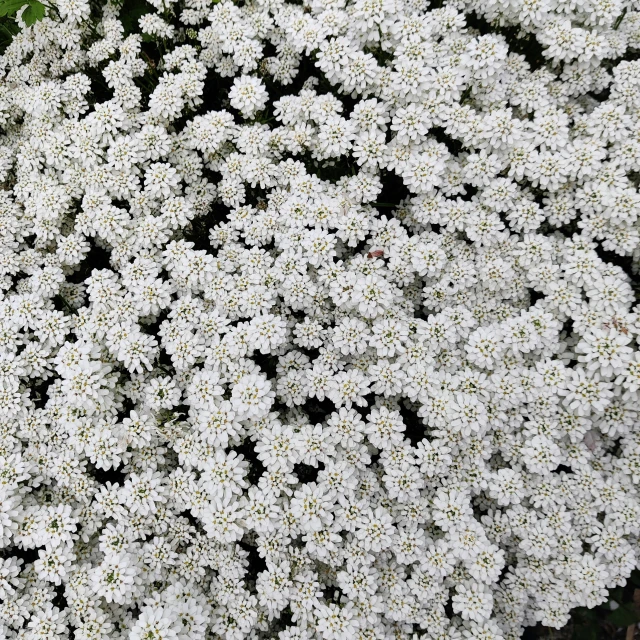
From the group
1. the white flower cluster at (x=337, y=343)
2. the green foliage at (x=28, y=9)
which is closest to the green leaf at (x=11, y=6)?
the green foliage at (x=28, y=9)

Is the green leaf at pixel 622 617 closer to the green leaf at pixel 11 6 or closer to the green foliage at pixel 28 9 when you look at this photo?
the green foliage at pixel 28 9

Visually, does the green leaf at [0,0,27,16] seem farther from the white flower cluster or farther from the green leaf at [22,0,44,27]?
the white flower cluster

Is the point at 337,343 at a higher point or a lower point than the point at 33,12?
lower

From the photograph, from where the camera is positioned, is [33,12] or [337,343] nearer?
[337,343]

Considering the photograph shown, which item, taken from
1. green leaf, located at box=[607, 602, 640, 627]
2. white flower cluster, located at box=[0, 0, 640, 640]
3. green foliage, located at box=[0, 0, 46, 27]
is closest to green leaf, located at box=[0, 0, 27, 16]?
green foliage, located at box=[0, 0, 46, 27]

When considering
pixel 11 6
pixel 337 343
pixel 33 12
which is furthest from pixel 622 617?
pixel 11 6

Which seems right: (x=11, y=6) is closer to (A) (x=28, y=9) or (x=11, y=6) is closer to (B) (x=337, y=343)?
(A) (x=28, y=9)

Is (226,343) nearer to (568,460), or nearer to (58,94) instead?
(568,460)

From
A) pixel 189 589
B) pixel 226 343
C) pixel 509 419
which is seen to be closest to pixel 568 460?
pixel 509 419

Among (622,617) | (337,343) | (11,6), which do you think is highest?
(11,6)
